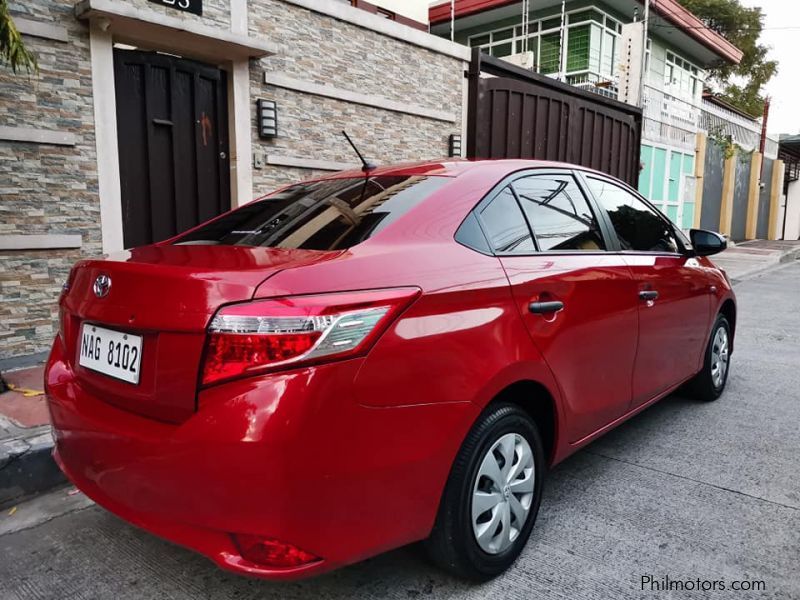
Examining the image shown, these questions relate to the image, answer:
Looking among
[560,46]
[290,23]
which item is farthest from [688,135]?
[290,23]

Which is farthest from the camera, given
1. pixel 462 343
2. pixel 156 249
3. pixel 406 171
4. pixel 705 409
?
pixel 705 409

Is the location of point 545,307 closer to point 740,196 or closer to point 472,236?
point 472,236

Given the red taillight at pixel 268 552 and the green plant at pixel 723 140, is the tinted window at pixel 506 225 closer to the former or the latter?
the red taillight at pixel 268 552

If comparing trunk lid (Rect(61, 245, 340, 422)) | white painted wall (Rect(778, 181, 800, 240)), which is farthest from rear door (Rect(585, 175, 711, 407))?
white painted wall (Rect(778, 181, 800, 240))

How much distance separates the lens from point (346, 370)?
1712 mm

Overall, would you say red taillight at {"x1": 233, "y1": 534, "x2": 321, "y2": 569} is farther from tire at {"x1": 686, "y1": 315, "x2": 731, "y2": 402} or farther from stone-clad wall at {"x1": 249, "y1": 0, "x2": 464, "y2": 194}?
stone-clad wall at {"x1": 249, "y1": 0, "x2": 464, "y2": 194}

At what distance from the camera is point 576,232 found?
2883mm

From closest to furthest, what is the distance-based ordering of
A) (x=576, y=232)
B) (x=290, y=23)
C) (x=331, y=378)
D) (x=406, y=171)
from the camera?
(x=331, y=378)
(x=406, y=171)
(x=576, y=232)
(x=290, y=23)

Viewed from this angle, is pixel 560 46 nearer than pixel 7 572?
No

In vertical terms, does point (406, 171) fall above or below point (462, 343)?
above

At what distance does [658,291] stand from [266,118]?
4510 mm

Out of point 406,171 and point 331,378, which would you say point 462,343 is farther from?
point 406,171

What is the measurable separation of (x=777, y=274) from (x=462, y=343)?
14.2m

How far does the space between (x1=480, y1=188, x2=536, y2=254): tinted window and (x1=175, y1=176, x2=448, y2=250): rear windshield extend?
0.22 metres
